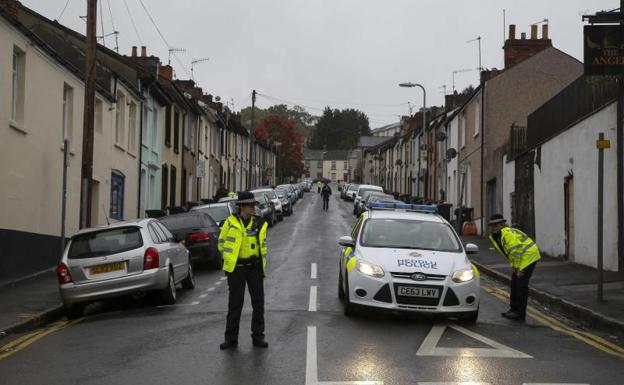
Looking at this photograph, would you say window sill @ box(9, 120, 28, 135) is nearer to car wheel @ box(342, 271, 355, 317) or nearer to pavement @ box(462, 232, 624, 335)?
car wheel @ box(342, 271, 355, 317)

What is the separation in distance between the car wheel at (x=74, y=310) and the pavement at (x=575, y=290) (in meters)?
7.90

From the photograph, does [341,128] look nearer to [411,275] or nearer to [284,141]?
[284,141]

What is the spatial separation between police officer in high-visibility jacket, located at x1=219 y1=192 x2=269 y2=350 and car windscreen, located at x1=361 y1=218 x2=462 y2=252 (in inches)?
118

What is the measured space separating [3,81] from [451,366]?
38.5 feet

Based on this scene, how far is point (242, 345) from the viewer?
346 inches

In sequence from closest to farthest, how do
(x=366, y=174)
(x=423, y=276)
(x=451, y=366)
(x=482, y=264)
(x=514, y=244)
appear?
(x=451, y=366) < (x=423, y=276) < (x=514, y=244) < (x=482, y=264) < (x=366, y=174)

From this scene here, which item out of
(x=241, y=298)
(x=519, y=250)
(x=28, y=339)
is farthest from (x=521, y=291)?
(x=28, y=339)

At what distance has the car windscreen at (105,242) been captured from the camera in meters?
12.2

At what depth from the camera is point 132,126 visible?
2883 cm

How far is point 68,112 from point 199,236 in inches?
207

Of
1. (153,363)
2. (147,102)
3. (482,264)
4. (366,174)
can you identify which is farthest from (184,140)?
(366,174)

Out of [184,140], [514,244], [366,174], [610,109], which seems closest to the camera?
[514,244]

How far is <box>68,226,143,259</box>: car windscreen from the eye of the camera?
1220 centimetres

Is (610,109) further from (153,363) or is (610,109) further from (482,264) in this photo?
(153,363)
